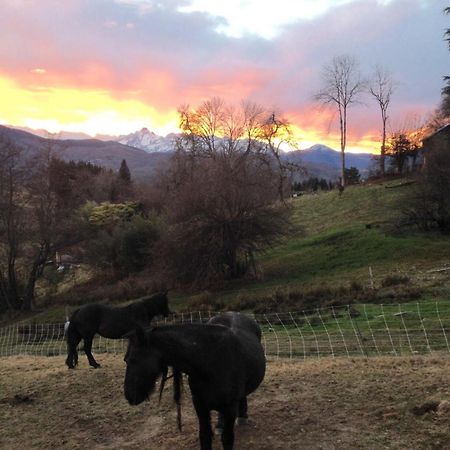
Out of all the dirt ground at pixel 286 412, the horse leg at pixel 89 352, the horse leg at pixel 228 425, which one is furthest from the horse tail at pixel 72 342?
the horse leg at pixel 228 425

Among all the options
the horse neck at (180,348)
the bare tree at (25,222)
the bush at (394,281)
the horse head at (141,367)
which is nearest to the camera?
the horse head at (141,367)

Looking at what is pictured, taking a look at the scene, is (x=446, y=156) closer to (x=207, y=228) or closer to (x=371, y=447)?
(x=207, y=228)

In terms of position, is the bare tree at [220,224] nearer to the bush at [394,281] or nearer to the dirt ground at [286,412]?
the bush at [394,281]

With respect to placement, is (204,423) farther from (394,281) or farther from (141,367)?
(394,281)

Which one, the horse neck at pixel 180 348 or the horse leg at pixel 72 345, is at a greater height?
the horse neck at pixel 180 348

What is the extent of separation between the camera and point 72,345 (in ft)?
33.8

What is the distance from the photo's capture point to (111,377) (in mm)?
8766

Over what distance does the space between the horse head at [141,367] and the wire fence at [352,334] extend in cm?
639

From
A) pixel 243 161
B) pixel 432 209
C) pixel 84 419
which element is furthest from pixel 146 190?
pixel 84 419

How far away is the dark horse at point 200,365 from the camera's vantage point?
15.0 feet

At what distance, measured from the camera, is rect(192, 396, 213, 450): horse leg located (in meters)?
4.93

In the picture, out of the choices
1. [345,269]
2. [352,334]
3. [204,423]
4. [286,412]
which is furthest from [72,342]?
[345,269]

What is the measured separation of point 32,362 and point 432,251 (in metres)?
21.3

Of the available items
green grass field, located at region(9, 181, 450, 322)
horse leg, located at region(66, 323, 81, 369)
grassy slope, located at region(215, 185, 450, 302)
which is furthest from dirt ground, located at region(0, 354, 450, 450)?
grassy slope, located at region(215, 185, 450, 302)
